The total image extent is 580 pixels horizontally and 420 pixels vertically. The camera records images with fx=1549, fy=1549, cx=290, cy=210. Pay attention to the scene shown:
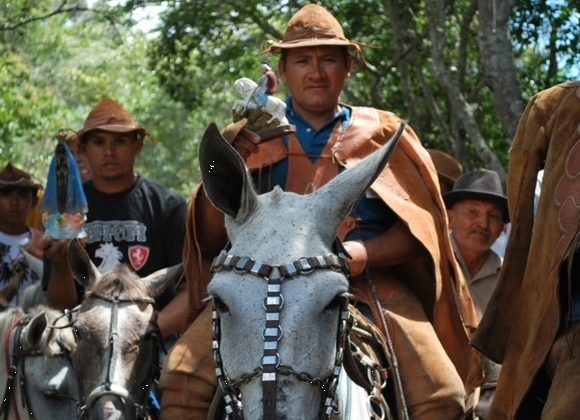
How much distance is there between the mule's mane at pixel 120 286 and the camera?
9.25 m

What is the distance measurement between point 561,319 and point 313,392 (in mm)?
1018

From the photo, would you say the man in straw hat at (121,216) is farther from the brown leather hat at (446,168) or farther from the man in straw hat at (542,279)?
the man in straw hat at (542,279)

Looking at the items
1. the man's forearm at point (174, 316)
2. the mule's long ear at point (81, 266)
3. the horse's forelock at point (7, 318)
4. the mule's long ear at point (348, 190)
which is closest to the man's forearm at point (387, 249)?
the mule's long ear at point (348, 190)

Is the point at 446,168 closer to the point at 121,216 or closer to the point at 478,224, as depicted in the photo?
the point at 478,224

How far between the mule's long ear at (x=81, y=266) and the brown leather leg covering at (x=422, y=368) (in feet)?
7.43

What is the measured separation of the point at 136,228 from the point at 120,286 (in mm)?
1256

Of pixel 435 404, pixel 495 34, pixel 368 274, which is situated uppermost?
pixel 495 34

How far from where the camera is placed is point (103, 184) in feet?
35.0

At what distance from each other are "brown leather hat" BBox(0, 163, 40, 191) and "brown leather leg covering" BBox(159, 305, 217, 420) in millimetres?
6366

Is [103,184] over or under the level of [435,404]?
over

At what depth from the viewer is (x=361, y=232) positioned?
802 centimetres

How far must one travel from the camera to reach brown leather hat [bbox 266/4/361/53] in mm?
8352

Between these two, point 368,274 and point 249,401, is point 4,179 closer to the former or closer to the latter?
point 368,274

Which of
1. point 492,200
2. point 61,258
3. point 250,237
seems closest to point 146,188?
point 61,258
